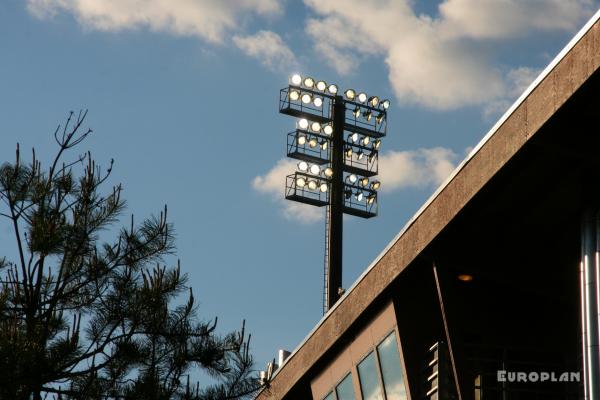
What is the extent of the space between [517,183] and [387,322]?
557 cm

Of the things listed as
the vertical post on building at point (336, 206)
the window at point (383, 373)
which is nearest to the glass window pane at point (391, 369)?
the window at point (383, 373)

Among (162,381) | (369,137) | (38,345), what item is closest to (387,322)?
(162,381)

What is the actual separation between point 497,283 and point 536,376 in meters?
2.13

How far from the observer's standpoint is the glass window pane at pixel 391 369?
23.8 meters

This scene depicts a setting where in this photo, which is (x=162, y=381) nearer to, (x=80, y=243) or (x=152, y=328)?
(x=152, y=328)

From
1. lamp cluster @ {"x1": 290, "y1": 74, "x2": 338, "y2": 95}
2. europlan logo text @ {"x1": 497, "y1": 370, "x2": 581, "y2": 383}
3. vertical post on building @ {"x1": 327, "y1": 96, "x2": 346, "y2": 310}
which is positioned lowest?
europlan logo text @ {"x1": 497, "y1": 370, "x2": 581, "y2": 383}

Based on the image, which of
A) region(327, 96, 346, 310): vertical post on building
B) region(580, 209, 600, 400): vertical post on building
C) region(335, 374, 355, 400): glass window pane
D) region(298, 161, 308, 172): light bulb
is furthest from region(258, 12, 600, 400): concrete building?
region(298, 161, 308, 172): light bulb

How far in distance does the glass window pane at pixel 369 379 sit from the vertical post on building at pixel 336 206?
1118cm

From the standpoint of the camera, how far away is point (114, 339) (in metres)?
15.4

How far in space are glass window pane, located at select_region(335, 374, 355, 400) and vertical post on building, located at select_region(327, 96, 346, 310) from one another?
31.9ft

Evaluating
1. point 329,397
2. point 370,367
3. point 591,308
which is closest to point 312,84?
point 329,397

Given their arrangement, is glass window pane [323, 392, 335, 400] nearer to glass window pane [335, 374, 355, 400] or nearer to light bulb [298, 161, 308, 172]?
glass window pane [335, 374, 355, 400]

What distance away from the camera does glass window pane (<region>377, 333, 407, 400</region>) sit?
2375 centimetres

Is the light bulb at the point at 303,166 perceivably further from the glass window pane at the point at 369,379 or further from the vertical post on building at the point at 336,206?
the glass window pane at the point at 369,379
